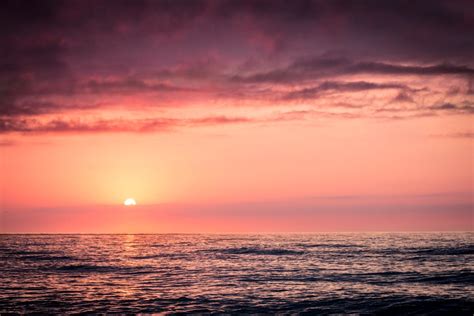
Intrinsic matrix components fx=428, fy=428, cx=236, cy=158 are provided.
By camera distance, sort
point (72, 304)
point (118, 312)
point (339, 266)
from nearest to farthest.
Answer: point (118, 312) < point (72, 304) < point (339, 266)

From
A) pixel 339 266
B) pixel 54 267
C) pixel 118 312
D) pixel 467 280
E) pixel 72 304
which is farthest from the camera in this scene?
pixel 54 267

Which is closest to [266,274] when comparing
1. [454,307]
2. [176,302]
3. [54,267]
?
[176,302]

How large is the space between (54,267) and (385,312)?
39.4m

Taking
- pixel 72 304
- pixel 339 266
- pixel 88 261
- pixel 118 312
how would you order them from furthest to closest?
pixel 88 261
pixel 339 266
pixel 72 304
pixel 118 312

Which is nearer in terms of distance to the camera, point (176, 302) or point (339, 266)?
point (176, 302)

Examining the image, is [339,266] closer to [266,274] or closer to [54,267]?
[266,274]

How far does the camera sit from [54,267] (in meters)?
50.4

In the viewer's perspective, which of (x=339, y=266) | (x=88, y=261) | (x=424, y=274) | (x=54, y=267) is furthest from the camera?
(x=88, y=261)

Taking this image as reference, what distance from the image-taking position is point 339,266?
46812mm

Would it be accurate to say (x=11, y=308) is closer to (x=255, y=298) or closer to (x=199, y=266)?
(x=255, y=298)

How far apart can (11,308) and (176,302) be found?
1028 centimetres

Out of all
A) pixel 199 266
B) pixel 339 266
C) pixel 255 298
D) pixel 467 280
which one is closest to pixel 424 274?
pixel 467 280

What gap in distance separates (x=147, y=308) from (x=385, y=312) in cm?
1451

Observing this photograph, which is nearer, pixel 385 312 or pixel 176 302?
pixel 385 312
